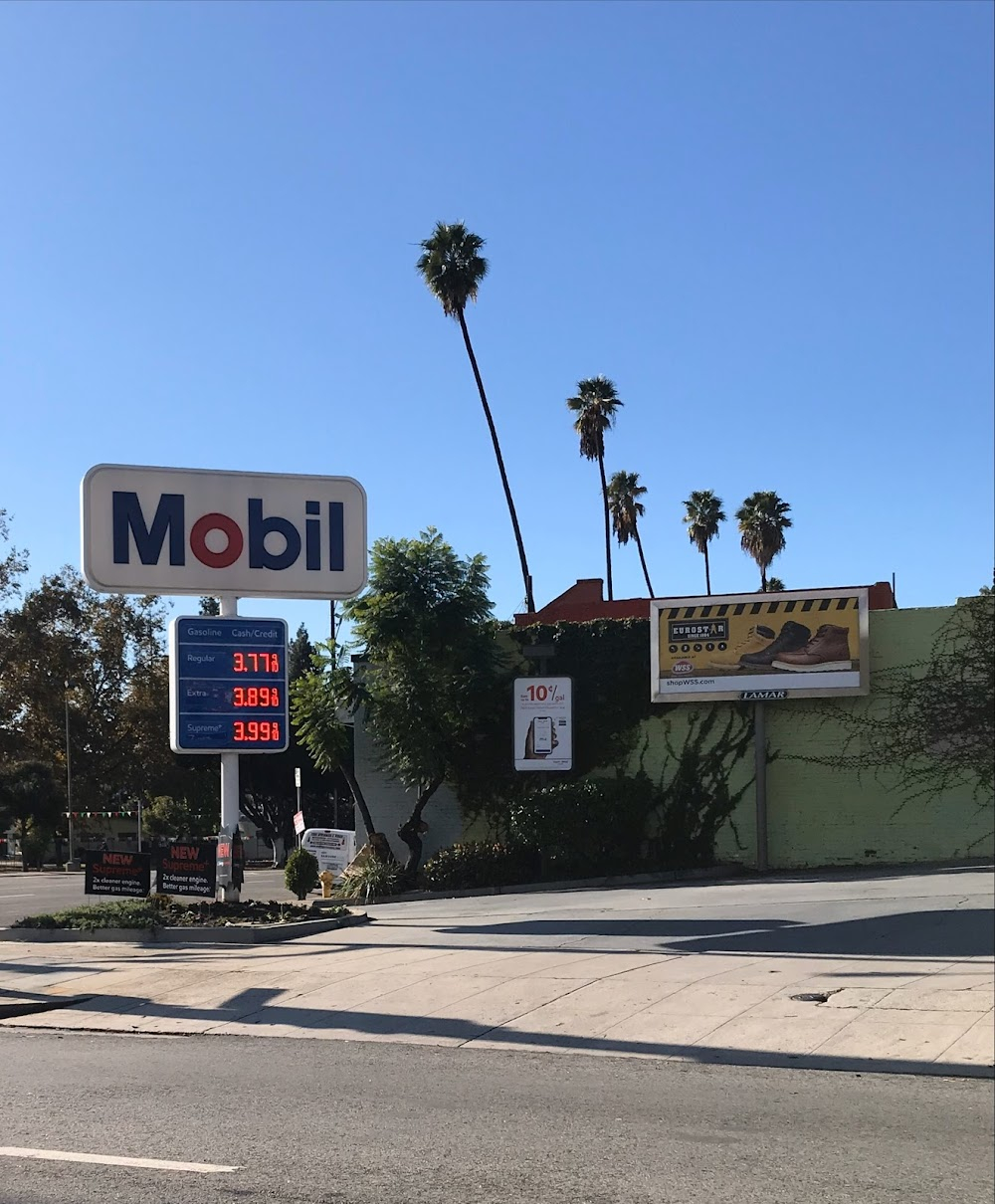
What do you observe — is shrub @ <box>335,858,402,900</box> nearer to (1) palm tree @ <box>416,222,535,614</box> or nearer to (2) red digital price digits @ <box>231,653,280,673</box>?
(2) red digital price digits @ <box>231,653,280,673</box>

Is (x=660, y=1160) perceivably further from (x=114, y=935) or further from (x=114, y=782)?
(x=114, y=782)

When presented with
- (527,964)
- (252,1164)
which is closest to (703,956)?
(527,964)

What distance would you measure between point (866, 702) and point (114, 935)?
1563 centimetres

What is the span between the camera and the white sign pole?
63.4 ft

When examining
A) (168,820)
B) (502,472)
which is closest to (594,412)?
(502,472)

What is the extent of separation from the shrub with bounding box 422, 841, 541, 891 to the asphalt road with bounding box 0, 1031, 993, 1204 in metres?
16.0

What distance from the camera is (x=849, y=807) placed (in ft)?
84.7

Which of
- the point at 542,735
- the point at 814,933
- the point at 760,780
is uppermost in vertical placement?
the point at 542,735

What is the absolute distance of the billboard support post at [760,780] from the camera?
26.2 metres

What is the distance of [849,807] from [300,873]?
1112cm

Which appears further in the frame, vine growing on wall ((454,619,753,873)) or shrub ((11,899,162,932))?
vine growing on wall ((454,619,753,873))

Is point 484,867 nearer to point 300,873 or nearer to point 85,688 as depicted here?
point 300,873

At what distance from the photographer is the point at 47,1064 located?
9.47m

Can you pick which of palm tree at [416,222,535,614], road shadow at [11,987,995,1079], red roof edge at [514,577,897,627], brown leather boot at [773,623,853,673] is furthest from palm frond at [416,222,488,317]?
road shadow at [11,987,995,1079]
